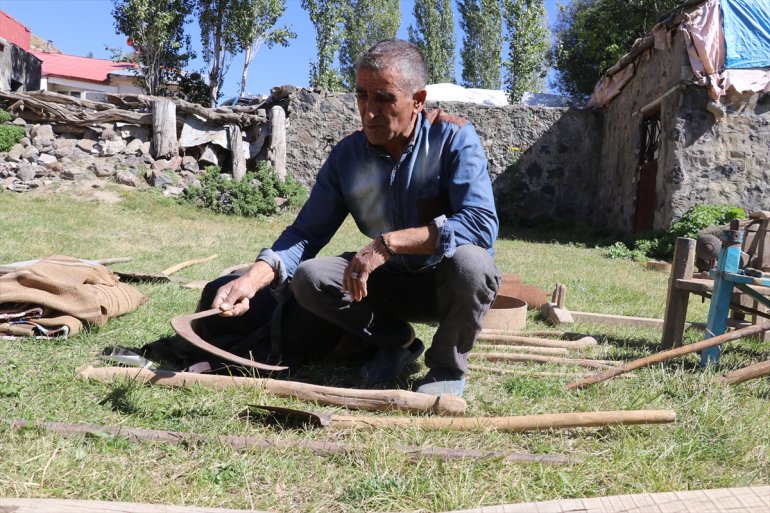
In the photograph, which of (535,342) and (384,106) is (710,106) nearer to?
(535,342)

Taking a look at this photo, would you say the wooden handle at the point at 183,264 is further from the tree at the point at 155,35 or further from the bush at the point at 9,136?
the tree at the point at 155,35

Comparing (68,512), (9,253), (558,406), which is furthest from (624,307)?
(9,253)

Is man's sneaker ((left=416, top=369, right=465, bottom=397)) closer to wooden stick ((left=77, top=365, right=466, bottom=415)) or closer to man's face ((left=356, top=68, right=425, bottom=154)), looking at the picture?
wooden stick ((left=77, top=365, right=466, bottom=415))

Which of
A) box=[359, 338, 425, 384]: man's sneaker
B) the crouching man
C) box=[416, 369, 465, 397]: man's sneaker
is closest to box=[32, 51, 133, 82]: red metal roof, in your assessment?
the crouching man

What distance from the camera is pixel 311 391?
8.30ft

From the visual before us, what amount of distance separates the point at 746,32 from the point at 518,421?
29.7 feet

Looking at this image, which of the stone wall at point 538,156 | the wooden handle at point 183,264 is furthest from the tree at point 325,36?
the wooden handle at point 183,264

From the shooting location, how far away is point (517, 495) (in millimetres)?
1867

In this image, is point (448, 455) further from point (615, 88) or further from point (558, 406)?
point (615, 88)

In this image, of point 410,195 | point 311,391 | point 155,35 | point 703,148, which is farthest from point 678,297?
point 155,35

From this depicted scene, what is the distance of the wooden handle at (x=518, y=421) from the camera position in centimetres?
222

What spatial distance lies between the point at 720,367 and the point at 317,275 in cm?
213

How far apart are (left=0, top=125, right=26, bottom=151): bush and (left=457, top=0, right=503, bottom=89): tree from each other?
83.0 feet

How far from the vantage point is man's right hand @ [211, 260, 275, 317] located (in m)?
2.46
